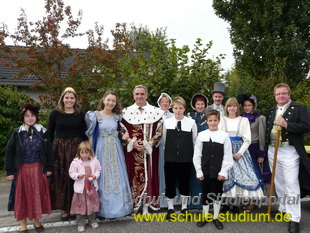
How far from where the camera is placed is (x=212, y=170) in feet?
12.1

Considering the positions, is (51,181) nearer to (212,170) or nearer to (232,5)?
(212,170)

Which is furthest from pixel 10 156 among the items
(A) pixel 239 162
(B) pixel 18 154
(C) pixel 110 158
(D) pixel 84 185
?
(A) pixel 239 162

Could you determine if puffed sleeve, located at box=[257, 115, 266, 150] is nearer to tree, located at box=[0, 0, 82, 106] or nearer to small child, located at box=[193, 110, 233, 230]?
small child, located at box=[193, 110, 233, 230]

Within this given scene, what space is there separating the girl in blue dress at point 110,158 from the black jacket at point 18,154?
1.99ft

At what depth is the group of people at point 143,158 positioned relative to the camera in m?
3.68

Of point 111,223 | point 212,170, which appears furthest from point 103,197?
point 212,170

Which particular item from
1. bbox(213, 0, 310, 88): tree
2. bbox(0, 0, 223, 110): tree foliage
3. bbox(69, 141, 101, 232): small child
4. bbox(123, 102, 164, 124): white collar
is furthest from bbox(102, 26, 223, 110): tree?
bbox(213, 0, 310, 88): tree

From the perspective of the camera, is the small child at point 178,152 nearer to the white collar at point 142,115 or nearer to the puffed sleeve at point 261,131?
the white collar at point 142,115

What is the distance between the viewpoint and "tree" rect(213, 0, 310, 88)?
12.1 metres

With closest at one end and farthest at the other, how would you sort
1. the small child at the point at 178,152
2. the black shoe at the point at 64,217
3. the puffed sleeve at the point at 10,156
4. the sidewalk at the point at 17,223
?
the puffed sleeve at the point at 10,156 < the sidewalk at the point at 17,223 < the small child at the point at 178,152 < the black shoe at the point at 64,217

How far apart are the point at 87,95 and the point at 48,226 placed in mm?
3531

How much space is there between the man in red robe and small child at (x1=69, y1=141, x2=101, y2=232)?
1.98 feet

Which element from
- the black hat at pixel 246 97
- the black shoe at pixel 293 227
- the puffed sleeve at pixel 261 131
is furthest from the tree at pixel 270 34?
the black shoe at pixel 293 227

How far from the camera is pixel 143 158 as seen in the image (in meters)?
4.20
